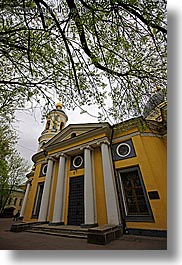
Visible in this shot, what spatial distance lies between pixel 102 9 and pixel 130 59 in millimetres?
620

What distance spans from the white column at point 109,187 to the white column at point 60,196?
1.81 m

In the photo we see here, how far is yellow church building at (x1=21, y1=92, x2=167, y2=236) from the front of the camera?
3.66 metres

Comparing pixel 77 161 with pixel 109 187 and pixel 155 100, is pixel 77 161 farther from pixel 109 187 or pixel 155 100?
pixel 155 100

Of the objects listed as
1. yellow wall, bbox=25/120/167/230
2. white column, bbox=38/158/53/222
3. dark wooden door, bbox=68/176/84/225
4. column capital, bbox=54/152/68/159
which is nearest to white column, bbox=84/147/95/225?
yellow wall, bbox=25/120/167/230

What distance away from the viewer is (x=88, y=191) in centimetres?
455

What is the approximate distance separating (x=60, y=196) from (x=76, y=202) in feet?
1.91

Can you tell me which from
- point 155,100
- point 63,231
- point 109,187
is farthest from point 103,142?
point 155,100

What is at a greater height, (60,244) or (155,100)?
(155,100)

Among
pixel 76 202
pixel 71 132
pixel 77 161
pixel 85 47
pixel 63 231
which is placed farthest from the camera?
pixel 71 132

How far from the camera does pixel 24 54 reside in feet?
6.26

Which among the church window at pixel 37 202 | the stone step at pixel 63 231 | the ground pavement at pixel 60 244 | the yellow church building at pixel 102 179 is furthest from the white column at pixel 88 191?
the church window at pixel 37 202

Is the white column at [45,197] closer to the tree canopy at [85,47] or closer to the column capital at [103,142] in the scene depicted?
the column capital at [103,142]

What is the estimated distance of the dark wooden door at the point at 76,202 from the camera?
489cm

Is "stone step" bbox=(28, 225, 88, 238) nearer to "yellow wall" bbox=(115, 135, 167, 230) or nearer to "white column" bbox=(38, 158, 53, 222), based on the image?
"white column" bbox=(38, 158, 53, 222)
